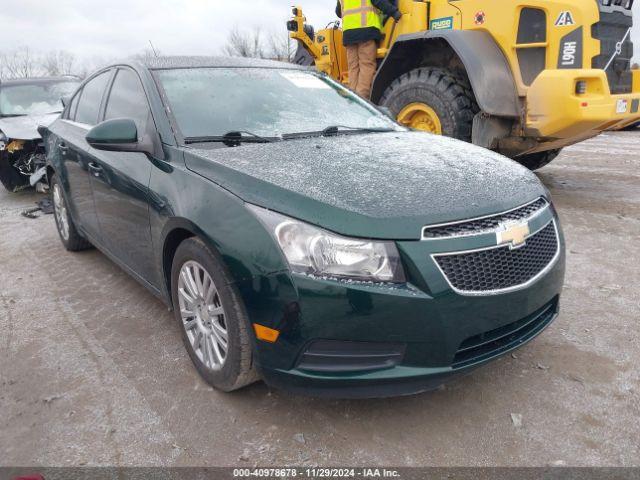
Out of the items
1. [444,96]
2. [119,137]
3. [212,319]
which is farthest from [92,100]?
[444,96]

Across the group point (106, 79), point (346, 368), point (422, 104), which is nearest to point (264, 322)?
point (346, 368)

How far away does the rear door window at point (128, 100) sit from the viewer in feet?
9.12

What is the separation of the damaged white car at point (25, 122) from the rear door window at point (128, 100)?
8.76 feet

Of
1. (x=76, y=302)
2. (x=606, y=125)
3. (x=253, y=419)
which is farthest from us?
(x=606, y=125)

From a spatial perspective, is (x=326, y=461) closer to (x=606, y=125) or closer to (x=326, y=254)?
(x=326, y=254)

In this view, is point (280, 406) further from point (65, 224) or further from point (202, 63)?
point (65, 224)

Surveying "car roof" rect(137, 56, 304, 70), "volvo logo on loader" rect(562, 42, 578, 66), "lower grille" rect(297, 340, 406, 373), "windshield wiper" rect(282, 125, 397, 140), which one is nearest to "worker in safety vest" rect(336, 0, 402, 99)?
"volvo logo on loader" rect(562, 42, 578, 66)

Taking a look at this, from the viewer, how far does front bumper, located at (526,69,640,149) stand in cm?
446

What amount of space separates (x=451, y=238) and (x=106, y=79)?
2.91 m

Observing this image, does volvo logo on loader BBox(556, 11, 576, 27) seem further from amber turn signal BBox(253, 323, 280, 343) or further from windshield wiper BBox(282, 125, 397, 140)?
amber turn signal BBox(253, 323, 280, 343)

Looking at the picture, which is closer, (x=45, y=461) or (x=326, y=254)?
(x=326, y=254)

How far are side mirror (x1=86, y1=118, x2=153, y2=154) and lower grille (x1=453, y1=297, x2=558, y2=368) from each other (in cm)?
185

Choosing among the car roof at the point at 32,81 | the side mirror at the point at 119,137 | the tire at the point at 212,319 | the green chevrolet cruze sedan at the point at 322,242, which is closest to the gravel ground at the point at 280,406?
the tire at the point at 212,319

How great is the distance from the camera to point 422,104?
559 centimetres
